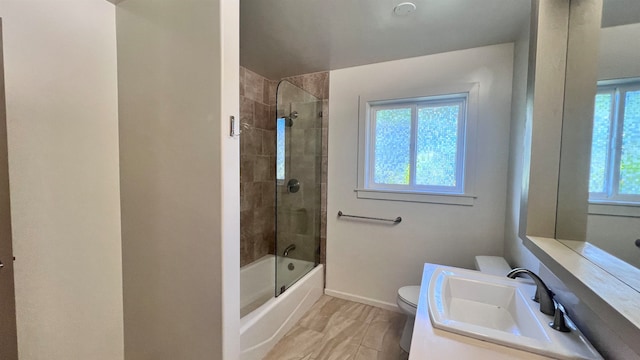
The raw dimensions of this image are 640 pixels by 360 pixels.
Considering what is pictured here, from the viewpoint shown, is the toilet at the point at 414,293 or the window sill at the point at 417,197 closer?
the toilet at the point at 414,293

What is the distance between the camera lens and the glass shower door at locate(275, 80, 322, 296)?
236 centimetres

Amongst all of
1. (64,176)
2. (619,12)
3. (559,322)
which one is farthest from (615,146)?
(64,176)

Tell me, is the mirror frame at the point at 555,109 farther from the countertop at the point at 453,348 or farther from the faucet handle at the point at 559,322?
the countertop at the point at 453,348

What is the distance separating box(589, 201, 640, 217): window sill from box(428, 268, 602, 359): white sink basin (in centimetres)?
44

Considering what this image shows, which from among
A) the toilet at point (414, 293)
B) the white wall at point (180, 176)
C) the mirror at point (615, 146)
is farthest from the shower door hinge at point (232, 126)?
the toilet at point (414, 293)

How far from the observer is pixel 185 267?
4.21 feet

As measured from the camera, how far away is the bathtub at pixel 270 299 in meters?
1.68

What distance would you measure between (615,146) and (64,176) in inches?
98.5

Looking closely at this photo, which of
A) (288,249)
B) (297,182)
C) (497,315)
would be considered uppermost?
(297,182)

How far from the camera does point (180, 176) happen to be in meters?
1.27

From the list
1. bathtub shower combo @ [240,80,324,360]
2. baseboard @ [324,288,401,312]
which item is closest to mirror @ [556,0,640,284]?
baseboard @ [324,288,401,312]

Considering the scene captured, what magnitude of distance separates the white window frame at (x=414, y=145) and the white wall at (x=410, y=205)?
0.05 metres

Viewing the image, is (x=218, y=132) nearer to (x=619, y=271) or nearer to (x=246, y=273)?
(x=619, y=271)

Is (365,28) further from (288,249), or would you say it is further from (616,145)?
(288,249)
